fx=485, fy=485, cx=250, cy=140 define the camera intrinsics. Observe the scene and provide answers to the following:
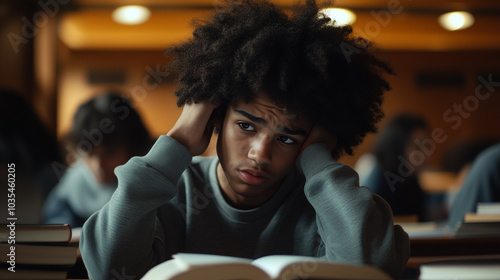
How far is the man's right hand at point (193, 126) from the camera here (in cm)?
87

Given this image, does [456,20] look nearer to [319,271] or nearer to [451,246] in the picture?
[451,246]

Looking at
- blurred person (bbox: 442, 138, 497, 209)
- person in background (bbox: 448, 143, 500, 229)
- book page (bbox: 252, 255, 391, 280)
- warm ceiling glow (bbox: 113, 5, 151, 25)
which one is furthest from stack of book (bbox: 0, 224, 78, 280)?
warm ceiling glow (bbox: 113, 5, 151, 25)

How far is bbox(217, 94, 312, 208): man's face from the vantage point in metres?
0.84

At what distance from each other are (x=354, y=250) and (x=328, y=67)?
0.30 m

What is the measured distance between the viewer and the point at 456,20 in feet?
13.4

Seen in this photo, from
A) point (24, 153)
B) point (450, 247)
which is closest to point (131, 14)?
point (24, 153)

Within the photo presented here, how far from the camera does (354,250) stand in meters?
0.76

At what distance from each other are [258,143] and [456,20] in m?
3.80

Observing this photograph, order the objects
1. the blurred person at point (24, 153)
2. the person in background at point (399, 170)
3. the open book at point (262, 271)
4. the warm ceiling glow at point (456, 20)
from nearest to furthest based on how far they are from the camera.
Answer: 1. the open book at point (262, 271)
2. the blurred person at point (24, 153)
3. the person in background at point (399, 170)
4. the warm ceiling glow at point (456, 20)

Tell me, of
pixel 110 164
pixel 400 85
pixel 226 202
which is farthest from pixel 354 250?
pixel 400 85

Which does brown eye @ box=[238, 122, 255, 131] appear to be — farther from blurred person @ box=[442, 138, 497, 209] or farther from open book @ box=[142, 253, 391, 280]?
blurred person @ box=[442, 138, 497, 209]

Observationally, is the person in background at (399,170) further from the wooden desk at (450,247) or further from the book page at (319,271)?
the book page at (319,271)

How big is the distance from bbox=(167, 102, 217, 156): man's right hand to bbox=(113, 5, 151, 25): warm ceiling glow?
3.11 metres

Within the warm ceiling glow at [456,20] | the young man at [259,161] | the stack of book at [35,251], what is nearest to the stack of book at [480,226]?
the young man at [259,161]
